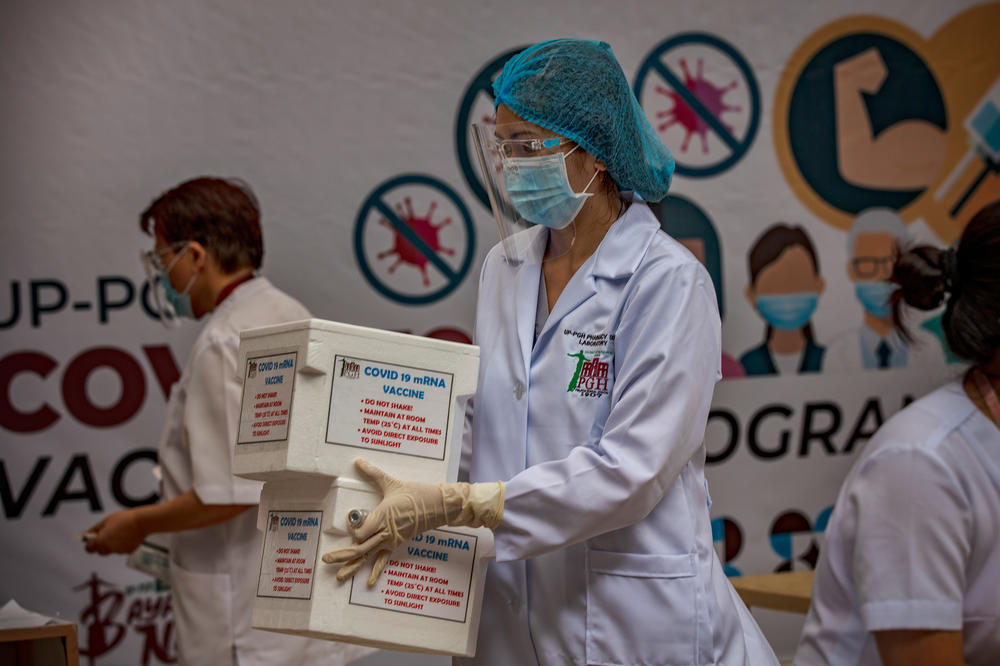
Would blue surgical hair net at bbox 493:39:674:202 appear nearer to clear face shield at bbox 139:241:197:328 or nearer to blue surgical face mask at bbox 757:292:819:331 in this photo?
clear face shield at bbox 139:241:197:328

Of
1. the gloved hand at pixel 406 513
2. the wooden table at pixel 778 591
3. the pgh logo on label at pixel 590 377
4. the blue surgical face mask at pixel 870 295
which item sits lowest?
the wooden table at pixel 778 591

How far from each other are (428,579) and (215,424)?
0.96m

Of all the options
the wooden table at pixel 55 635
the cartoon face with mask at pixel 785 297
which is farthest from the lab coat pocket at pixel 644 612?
the cartoon face with mask at pixel 785 297

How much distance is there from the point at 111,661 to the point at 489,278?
1936 millimetres

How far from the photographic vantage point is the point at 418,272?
10.3 ft

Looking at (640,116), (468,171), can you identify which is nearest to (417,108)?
(468,171)

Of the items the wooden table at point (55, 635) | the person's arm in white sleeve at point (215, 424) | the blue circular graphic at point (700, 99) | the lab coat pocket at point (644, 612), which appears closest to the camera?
the lab coat pocket at point (644, 612)

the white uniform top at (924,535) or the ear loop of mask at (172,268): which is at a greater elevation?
the ear loop of mask at (172,268)

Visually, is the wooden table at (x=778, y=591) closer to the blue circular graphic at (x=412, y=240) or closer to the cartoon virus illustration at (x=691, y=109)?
the blue circular graphic at (x=412, y=240)

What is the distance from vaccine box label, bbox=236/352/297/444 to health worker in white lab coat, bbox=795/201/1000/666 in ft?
2.93

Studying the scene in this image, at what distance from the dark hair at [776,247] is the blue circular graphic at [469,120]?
99 cm

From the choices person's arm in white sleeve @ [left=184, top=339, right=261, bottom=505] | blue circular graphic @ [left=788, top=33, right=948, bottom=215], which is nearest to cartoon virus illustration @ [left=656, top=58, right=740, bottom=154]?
blue circular graphic @ [left=788, top=33, right=948, bottom=215]

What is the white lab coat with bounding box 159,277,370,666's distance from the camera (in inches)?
81.6

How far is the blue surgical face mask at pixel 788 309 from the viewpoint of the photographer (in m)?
3.46
